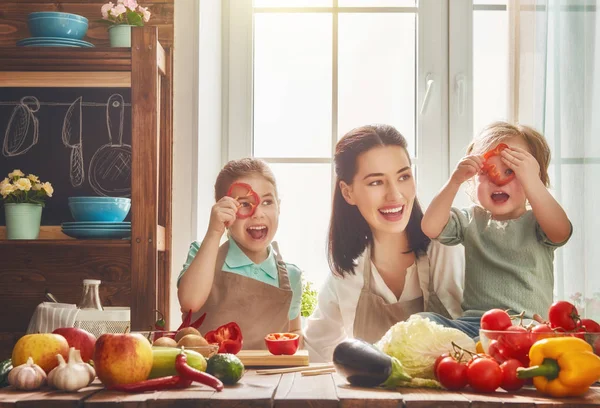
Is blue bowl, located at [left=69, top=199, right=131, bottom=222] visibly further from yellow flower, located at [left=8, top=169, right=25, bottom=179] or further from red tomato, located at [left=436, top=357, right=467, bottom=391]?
red tomato, located at [left=436, top=357, right=467, bottom=391]

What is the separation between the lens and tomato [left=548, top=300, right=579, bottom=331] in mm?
1667

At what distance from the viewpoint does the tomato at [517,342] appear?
62.2 inches

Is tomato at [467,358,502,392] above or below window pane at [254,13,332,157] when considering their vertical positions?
below

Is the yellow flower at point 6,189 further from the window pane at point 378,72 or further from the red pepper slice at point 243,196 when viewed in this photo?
the window pane at point 378,72

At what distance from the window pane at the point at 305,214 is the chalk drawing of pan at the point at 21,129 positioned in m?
0.93

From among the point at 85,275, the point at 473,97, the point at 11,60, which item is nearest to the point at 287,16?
the point at 473,97

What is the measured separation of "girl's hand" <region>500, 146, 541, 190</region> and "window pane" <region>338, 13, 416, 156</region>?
3.08 ft

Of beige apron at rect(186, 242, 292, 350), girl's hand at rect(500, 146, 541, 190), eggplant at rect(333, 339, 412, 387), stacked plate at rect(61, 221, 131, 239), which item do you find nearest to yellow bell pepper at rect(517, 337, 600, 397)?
eggplant at rect(333, 339, 412, 387)

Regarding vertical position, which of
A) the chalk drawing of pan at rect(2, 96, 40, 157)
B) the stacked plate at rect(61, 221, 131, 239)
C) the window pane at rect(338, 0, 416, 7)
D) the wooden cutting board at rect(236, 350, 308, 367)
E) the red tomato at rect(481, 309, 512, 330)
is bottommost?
the wooden cutting board at rect(236, 350, 308, 367)

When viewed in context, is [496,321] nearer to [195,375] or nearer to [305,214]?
[195,375]

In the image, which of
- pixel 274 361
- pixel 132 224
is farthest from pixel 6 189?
pixel 274 361

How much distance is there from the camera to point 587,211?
2.14 meters

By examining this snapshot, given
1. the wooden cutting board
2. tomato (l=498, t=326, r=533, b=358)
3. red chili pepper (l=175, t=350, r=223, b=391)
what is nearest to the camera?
red chili pepper (l=175, t=350, r=223, b=391)

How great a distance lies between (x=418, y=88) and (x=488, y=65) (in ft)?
0.99
